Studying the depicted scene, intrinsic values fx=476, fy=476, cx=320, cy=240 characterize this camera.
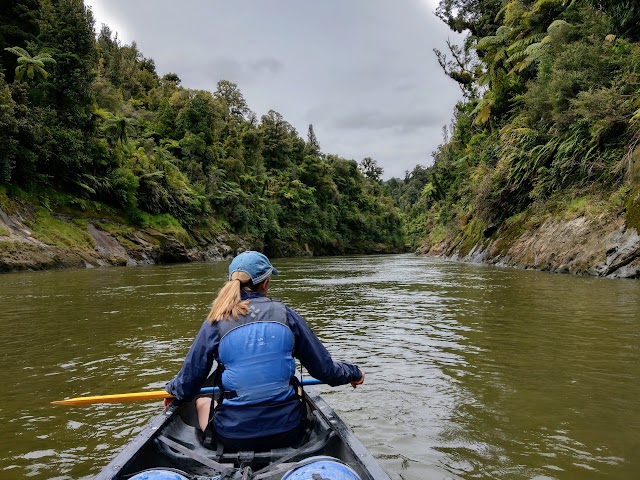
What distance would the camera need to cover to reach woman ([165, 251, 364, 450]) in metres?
2.51

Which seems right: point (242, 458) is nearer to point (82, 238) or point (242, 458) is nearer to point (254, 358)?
point (254, 358)

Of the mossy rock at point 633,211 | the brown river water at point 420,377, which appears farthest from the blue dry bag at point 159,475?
the mossy rock at point 633,211

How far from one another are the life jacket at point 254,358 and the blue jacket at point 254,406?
0.18 feet

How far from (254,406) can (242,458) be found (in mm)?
277

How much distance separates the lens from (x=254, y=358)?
251 cm

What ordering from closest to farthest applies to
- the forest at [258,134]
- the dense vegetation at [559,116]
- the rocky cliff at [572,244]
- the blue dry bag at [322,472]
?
the blue dry bag at [322,472], the rocky cliff at [572,244], the dense vegetation at [559,116], the forest at [258,134]

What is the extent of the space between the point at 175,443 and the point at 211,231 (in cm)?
3285

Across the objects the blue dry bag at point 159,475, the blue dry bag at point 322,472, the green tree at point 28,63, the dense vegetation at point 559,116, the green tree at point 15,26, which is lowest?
the blue dry bag at point 159,475

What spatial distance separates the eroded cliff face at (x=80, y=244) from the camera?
17797 millimetres

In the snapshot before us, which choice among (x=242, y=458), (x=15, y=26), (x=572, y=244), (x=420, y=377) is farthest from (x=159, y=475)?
(x=15, y=26)

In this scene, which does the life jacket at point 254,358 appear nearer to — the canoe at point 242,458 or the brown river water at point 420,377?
the canoe at point 242,458

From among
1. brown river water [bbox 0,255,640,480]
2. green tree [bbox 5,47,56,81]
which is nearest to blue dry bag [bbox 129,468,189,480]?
brown river water [bbox 0,255,640,480]

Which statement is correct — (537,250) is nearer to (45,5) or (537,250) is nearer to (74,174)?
(74,174)

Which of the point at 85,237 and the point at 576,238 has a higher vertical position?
the point at 85,237
